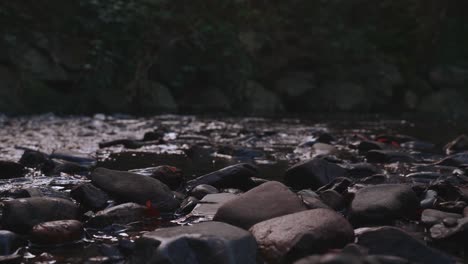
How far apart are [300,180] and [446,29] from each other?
504 inches

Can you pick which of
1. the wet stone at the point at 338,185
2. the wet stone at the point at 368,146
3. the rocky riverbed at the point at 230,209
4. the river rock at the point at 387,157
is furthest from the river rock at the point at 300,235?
the wet stone at the point at 368,146

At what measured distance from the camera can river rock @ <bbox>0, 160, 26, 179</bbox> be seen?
339 centimetres

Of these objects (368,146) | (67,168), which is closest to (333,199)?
(67,168)

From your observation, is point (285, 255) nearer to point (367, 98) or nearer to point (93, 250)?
point (93, 250)

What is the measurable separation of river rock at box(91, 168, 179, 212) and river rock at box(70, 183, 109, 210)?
0.06 meters

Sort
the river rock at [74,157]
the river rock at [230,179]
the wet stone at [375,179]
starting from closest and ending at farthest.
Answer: the river rock at [230,179] → the wet stone at [375,179] → the river rock at [74,157]

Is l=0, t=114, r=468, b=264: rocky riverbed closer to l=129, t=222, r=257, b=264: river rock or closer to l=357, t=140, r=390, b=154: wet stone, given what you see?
l=129, t=222, r=257, b=264: river rock

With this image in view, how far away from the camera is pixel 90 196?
8.80 feet

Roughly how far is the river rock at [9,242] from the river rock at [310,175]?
1645mm

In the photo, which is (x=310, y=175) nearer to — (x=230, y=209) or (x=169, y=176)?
(x=169, y=176)

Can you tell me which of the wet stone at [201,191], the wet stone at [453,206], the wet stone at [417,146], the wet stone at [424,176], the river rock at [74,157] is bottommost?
the wet stone at [417,146]

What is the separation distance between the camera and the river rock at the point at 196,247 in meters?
1.91

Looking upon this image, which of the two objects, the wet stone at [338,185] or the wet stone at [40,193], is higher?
the wet stone at [338,185]

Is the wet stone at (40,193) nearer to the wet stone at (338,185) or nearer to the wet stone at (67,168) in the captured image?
the wet stone at (67,168)
